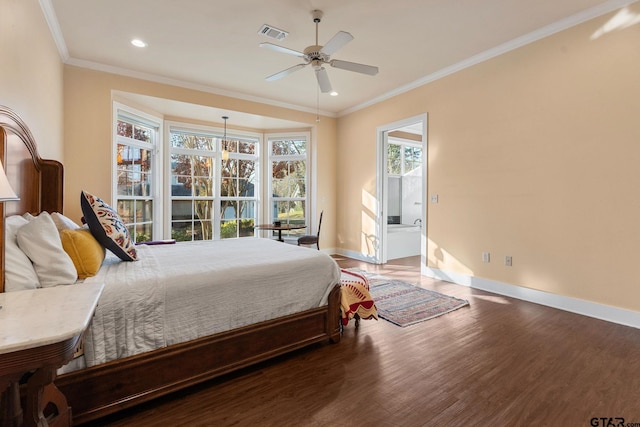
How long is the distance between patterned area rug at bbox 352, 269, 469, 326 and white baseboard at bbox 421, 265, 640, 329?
61 centimetres

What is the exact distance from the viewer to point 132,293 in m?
1.63

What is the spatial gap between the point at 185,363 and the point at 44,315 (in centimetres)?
88

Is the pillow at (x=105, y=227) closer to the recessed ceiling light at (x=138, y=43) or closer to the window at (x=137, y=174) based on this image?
the recessed ceiling light at (x=138, y=43)

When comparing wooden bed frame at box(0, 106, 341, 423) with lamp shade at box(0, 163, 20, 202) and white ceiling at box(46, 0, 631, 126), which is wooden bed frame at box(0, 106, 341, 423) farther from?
white ceiling at box(46, 0, 631, 126)

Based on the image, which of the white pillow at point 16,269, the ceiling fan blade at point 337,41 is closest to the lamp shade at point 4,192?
the white pillow at point 16,269

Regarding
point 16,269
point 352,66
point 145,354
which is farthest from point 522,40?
point 16,269

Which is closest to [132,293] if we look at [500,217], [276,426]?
[276,426]

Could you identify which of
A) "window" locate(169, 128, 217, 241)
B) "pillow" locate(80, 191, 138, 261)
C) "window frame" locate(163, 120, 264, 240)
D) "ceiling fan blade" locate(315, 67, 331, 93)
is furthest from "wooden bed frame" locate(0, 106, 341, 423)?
"window" locate(169, 128, 217, 241)

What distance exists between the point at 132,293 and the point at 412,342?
6.70 feet

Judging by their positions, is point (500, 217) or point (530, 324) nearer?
point (530, 324)

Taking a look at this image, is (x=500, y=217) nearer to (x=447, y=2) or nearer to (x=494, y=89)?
(x=494, y=89)

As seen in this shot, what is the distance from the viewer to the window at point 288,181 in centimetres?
614

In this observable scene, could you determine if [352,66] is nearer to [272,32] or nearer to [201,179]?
[272,32]

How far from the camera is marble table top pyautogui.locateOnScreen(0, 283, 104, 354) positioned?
93 centimetres
